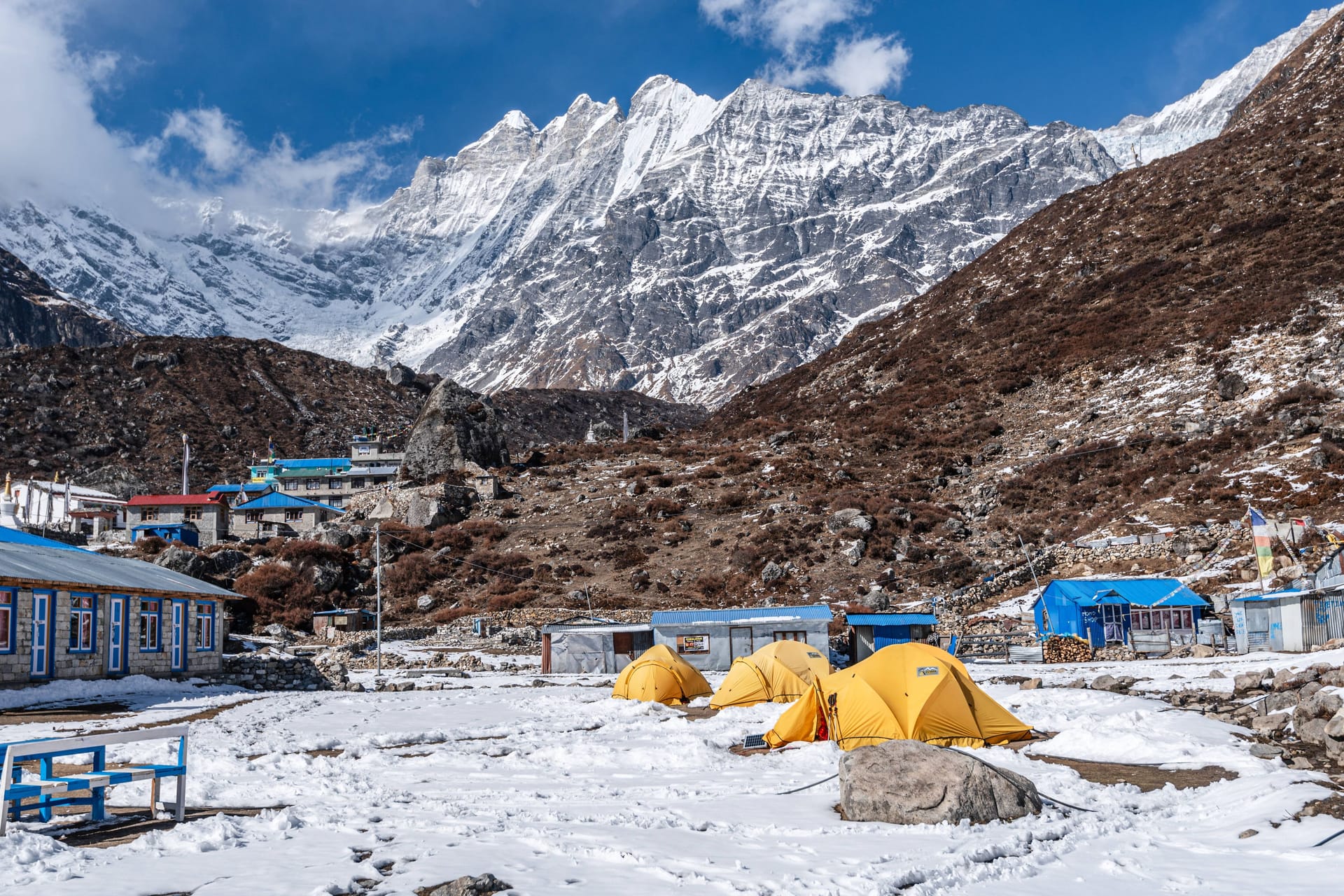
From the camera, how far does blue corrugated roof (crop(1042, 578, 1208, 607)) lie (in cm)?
3625

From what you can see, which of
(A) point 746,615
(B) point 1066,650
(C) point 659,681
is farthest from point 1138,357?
(C) point 659,681

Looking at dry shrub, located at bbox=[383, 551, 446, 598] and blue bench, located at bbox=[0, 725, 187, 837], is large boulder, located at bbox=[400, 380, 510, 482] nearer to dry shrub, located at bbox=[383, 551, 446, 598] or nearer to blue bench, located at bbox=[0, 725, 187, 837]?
dry shrub, located at bbox=[383, 551, 446, 598]

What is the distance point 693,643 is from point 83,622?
20.2 m

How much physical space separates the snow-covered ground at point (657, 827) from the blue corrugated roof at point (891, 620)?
1650cm

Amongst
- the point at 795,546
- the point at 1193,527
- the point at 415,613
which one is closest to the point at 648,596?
the point at 795,546

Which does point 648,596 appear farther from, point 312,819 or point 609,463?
point 312,819

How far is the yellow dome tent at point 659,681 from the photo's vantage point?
26.7 meters

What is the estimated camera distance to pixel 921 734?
17109 mm

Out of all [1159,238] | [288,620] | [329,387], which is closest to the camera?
[288,620]

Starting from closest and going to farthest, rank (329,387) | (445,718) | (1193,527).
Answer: (445,718)
(1193,527)
(329,387)

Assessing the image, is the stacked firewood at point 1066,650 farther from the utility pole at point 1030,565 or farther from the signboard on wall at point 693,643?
the signboard on wall at point 693,643

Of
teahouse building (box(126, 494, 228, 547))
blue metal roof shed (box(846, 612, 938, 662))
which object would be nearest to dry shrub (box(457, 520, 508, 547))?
teahouse building (box(126, 494, 228, 547))

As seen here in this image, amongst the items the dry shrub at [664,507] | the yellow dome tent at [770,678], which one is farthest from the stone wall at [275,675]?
the dry shrub at [664,507]

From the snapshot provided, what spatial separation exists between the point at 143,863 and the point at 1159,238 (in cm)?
8559
